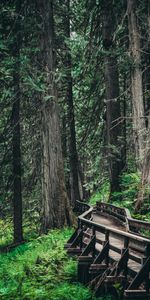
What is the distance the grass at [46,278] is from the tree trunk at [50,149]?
2.36m

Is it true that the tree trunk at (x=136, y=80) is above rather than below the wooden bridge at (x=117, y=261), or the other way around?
above

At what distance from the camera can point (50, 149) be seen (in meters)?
18.2

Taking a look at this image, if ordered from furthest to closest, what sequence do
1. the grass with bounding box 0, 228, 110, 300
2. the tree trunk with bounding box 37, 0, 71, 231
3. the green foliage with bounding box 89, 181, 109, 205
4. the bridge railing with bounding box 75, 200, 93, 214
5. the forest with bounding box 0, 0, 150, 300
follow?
the green foliage with bounding box 89, 181, 109, 205, the bridge railing with bounding box 75, 200, 93, 214, the tree trunk with bounding box 37, 0, 71, 231, the forest with bounding box 0, 0, 150, 300, the grass with bounding box 0, 228, 110, 300

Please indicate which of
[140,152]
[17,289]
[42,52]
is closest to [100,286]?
[17,289]

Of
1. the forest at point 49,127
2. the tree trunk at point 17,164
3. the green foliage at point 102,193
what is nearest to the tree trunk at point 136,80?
the forest at point 49,127

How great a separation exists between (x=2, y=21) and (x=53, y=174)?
21.0 feet

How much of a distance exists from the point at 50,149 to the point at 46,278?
7.82 m

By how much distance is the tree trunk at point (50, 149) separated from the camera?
59.1 feet

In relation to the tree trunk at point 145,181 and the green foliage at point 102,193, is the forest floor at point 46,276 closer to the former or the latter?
the tree trunk at point 145,181

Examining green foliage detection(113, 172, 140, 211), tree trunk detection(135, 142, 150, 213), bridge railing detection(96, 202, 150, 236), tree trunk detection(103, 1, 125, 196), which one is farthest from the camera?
tree trunk detection(103, 1, 125, 196)

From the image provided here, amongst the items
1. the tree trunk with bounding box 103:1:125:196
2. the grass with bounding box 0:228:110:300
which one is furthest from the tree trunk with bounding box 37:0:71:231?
the tree trunk with bounding box 103:1:125:196

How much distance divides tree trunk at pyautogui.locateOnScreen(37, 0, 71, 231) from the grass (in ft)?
7.74

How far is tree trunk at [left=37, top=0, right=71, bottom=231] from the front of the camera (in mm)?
18009

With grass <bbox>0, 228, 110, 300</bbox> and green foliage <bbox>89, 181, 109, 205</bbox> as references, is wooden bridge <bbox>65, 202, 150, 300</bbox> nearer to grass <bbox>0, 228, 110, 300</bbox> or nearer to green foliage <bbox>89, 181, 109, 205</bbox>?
grass <bbox>0, 228, 110, 300</bbox>
